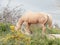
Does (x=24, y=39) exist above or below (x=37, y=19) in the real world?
below

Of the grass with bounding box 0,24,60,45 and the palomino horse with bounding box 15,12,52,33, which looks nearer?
the grass with bounding box 0,24,60,45

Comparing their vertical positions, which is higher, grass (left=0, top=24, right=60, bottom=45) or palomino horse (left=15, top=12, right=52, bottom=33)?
palomino horse (left=15, top=12, right=52, bottom=33)

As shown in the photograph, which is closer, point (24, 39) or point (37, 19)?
point (24, 39)

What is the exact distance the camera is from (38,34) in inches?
164

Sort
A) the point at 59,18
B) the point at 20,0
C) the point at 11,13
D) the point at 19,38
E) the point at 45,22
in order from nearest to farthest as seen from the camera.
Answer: the point at 19,38 < the point at 45,22 < the point at 11,13 < the point at 59,18 < the point at 20,0

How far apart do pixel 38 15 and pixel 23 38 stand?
52.9 inches

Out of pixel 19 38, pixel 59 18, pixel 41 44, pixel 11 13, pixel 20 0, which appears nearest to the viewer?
pixel 19 38

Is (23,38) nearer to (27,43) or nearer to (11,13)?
(27,43)

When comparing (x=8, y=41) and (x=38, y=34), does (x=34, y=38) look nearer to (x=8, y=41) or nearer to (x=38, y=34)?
(x=38, y=34)

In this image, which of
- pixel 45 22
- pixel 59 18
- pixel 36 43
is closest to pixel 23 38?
pixel 36 43

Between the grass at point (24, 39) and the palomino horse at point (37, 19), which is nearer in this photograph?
the grass at point (24, 39)

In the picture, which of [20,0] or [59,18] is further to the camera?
[20,0]

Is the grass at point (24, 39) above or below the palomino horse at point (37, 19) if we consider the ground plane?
below

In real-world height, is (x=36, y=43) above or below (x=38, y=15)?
below
